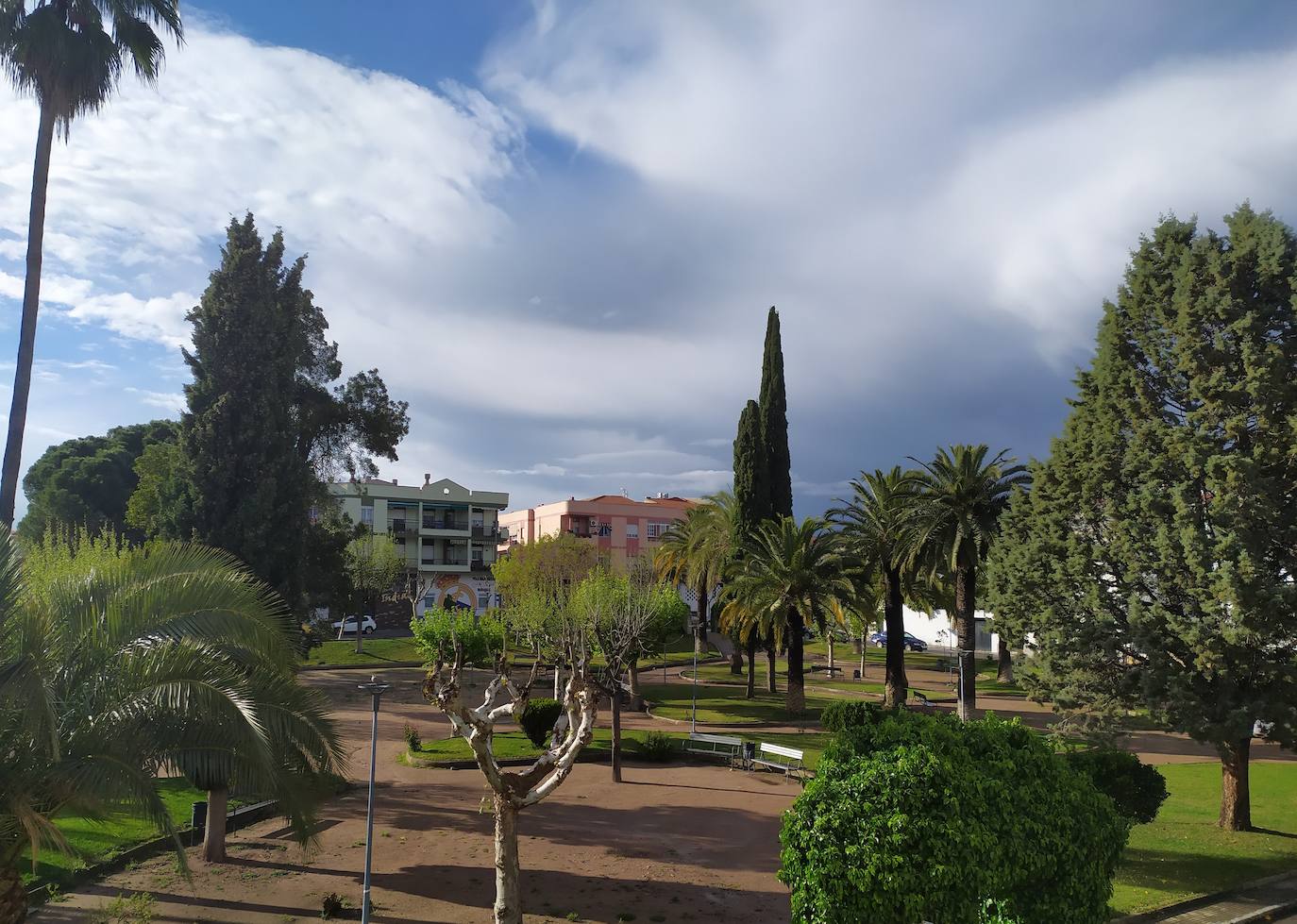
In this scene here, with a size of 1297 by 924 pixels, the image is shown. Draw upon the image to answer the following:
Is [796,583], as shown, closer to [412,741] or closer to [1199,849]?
[412,741]

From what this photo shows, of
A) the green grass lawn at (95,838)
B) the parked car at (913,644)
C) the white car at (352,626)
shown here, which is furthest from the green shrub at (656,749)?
the parked car at (913,644)

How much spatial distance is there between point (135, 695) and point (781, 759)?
60.7 ft

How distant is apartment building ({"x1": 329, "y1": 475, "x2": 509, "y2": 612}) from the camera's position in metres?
70.3

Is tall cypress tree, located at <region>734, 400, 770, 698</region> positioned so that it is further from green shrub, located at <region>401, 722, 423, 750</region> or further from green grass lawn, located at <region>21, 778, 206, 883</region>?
green grass lawn, located at <region>21, 778, 206, 883</region>

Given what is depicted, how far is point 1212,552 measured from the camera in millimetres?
15281

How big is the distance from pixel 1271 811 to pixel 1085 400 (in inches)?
402

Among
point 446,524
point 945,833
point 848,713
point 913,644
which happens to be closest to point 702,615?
point 913,644

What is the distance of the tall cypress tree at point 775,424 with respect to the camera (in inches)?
1729

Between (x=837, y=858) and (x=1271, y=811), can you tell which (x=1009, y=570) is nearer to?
(x=1271, y=811)

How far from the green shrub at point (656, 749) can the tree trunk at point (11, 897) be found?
16.9 metres

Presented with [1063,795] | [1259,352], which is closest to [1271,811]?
[1259,352]

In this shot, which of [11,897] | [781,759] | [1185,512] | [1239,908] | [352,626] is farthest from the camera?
[352,626]

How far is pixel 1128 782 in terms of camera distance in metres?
15.6

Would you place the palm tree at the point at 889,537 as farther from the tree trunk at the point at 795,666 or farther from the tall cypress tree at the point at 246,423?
the tall cypress tree at the point at 246,423
